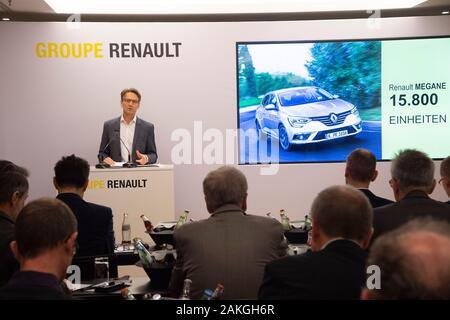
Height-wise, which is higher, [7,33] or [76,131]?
[7,33]

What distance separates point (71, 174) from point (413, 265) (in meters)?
3.35

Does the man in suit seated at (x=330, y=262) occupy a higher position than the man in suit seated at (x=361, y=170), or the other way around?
the man in suit seated at (x=361, y=170)

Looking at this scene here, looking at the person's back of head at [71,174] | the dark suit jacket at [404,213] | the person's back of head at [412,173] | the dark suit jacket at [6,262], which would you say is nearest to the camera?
the dark suit jacket at [6,262]

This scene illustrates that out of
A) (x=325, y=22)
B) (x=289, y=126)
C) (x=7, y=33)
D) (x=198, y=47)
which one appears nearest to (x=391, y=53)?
(x=325, y=22)

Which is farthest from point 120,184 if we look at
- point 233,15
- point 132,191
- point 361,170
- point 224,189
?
point 224,189

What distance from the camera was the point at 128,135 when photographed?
735 centimetres

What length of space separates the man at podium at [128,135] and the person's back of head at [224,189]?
387 centimetres

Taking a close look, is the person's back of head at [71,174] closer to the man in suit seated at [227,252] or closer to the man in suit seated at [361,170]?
the man in suit seated at [227,252]

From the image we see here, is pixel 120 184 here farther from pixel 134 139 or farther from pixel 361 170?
pixel 361 170

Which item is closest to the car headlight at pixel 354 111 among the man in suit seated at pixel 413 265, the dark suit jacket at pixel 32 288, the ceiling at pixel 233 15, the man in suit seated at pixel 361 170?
the ceiling at pixel 233 15

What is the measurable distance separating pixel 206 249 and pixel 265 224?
12.6 inches

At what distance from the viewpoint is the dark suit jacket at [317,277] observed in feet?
6.98
